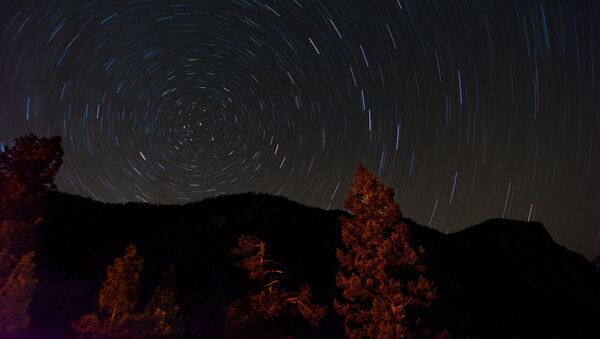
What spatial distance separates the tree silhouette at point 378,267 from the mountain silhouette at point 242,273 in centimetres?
2073

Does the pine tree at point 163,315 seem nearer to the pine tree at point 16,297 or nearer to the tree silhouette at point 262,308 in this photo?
the tree silhouette at point 262,308

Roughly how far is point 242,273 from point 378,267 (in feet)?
116

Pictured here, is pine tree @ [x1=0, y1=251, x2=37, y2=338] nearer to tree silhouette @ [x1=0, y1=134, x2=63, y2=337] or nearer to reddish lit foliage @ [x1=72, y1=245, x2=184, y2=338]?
tree silhouette @ [x1=0, y1=134, x2=63, y2=337]

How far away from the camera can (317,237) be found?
69688 mm

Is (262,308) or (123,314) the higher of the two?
(262,308)

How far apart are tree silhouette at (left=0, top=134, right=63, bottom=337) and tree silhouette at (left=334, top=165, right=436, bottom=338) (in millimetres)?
13940

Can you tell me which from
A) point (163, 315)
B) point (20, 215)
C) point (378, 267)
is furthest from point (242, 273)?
point (378, 267)

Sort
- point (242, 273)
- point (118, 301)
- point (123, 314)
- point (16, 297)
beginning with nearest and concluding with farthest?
point (16, 297), point (118, 301), point (123, 314), point (242, 273)

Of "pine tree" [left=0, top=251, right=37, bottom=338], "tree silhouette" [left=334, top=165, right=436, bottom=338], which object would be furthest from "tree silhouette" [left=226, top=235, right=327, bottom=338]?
"pine tree" [left=0, top=251, right=37, bottom=338]

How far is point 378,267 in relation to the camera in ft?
55.4

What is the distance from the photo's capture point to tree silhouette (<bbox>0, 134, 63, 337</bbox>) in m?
15.5

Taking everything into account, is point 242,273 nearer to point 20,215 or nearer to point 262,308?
point 262,308

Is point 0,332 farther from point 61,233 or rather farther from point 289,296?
point 61,233

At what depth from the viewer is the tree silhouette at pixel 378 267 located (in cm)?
1639
